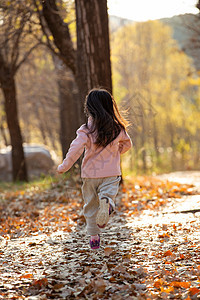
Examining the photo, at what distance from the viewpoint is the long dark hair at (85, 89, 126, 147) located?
4.07 m

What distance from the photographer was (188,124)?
21.2 meters

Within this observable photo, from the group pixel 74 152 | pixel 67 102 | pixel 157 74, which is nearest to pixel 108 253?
pixel 74 152

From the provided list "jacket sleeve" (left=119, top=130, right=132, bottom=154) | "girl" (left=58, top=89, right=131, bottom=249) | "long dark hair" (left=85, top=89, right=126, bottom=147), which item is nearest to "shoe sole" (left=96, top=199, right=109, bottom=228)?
"girl" (left=58, top=89, right=131, bottom=249)

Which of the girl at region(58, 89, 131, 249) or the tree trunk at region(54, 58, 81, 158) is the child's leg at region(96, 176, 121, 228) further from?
the tree trunk at region(54, 58, 81, 158)

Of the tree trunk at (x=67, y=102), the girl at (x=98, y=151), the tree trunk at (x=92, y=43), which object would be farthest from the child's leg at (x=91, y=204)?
the tree trunk at (x=67, y=102)

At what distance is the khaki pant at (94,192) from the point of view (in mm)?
4086

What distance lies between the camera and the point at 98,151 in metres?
4.12

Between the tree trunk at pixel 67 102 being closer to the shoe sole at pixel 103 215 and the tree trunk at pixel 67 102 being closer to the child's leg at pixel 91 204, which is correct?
the child's leg at pixel 91 204

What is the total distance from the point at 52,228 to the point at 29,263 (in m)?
1.66

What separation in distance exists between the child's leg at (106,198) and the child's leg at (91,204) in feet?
0.30

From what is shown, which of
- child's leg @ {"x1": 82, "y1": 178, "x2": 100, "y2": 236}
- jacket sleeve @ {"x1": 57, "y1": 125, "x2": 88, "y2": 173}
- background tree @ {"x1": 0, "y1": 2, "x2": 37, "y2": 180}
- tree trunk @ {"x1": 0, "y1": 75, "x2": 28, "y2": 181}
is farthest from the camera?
tree trunk @ {"x1": 0, "y1": 75, "x2": 28, "y2": 181}

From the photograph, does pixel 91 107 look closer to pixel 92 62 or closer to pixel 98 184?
pixel 98 184

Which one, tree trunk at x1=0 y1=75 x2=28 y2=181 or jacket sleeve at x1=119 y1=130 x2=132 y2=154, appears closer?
jacket sleeve at x1=119 y1=130 x2=132 y2=154

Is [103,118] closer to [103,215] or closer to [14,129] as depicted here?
[103,215]
